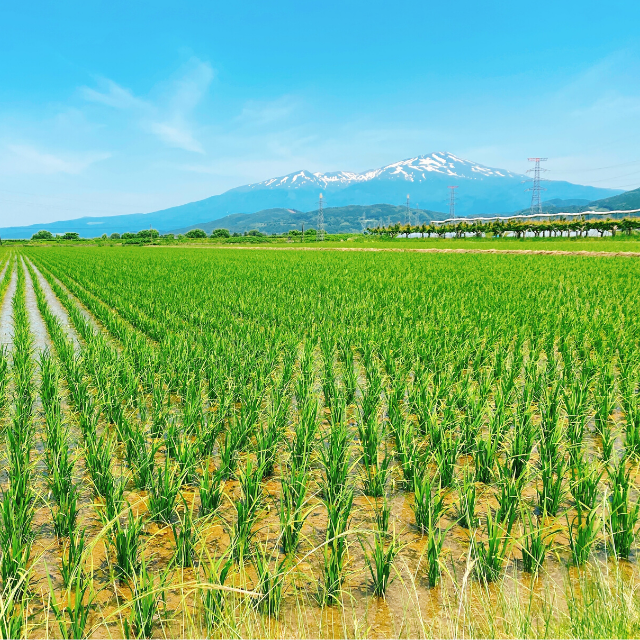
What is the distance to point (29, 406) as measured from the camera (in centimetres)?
475

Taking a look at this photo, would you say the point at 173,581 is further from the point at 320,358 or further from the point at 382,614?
the point at 320,358

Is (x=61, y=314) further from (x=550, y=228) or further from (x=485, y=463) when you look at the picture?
(x=550, y=228)

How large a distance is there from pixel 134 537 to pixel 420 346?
506 centimetres

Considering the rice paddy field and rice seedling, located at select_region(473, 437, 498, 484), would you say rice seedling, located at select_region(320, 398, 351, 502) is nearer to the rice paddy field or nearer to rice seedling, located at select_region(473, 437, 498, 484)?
the rice paddy field

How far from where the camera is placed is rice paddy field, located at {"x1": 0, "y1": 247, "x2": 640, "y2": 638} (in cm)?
213

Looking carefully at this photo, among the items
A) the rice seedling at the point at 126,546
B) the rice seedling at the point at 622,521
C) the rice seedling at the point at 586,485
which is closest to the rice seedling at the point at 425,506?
the rice seedling at the point at 586,485

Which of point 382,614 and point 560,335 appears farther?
point 560,335

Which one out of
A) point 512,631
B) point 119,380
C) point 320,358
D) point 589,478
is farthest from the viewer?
point 320,358

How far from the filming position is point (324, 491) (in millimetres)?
3227

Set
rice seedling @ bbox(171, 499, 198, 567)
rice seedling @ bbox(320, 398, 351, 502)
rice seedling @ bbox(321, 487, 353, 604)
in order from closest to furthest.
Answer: rice seedling @ bbox(321, 487, 353, 604), rice seedling @ bbox(171, 499, 198, 567), rice seedling @ bbox(320, 398, 351, 502)

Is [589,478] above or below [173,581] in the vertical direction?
above

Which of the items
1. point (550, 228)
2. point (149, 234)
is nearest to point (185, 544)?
point (550, 228)

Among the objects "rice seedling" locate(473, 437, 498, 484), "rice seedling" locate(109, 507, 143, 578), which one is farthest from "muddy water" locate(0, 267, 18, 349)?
"rice seedling" locate(473, 437, 498, 484)

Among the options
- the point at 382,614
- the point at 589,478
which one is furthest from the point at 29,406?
the point at 589,478
